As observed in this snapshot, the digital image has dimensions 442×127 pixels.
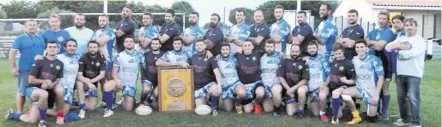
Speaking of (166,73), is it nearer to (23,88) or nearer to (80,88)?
(80,88)

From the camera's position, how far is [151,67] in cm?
718

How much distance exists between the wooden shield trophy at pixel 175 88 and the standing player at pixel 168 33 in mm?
687

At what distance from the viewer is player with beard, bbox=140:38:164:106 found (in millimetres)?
7113

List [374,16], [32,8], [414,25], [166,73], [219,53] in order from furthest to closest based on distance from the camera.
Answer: [32,8]
[374,16]
[219,53]
[166,73]
[414,25]

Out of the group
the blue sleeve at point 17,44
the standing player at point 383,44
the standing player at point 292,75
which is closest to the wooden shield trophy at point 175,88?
the standing player at point 292,75

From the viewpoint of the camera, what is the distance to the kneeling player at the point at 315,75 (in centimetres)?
662

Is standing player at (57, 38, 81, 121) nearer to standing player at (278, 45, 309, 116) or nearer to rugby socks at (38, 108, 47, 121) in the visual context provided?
rugby socks at (38, 108, 47, 121)

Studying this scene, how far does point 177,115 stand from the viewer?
6.70 metres

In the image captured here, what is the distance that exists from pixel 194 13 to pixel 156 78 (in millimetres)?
1308

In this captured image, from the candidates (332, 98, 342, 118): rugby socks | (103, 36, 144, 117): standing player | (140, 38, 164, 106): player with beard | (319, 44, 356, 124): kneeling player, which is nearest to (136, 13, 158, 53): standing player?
(140, 38, 164, 106): player with beard

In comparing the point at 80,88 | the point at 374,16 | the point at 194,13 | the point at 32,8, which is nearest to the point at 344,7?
the point at 374,16

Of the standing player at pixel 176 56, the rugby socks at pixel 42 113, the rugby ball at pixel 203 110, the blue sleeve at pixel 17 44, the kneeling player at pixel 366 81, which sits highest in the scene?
the blue sleeve at pixel 17 44

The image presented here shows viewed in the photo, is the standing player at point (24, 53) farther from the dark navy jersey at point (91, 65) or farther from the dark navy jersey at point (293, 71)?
the dark navy jersey at point (293, 71)

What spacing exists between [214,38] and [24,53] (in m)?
2.78
